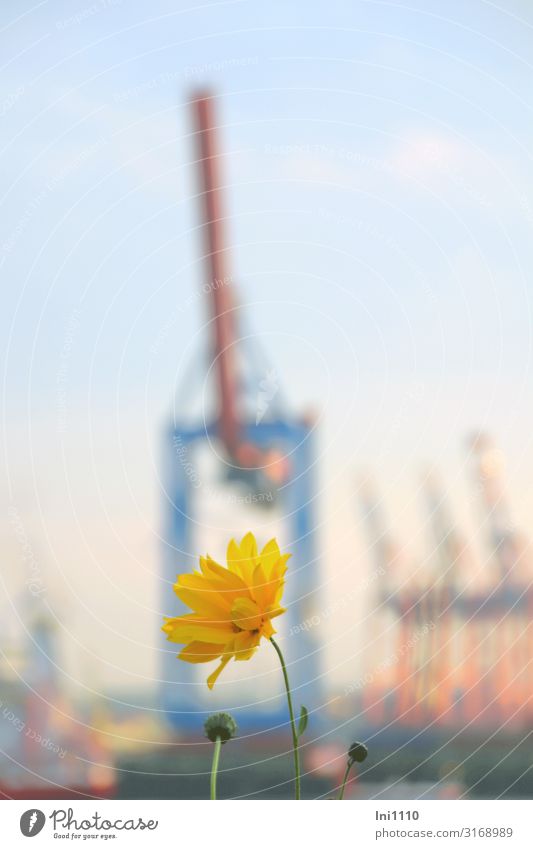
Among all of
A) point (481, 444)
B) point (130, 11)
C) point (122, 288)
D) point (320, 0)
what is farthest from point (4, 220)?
point (481, 444)

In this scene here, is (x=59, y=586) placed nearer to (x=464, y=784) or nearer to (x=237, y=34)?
(x=464, y=784)

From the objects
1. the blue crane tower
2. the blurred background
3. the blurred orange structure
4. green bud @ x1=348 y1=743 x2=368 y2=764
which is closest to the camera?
green bud @ x1=348 y1=743 x2=368 y2=764

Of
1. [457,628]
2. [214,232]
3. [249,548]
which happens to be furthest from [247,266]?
[457,628]

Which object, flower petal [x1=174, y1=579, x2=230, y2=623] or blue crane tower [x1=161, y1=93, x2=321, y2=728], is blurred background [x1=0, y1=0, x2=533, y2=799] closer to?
blue crane tower [x1=161, y1=93, x2=321, y2=728]

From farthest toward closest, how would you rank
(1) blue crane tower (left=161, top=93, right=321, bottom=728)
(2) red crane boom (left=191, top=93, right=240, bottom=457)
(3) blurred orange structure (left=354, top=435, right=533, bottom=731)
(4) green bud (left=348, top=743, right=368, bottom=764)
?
1. (3) blurred orange structure (left=354, top=435, right=533, bottom=731)
2. (1) blue crane tower (left=161, top=93, right=321, bottom=728)
3. (2) red crane boom (left=191, top=93, right=240, bottom=457)
4. (4) green bud (left=348, top=743, right=368, bottom=764)

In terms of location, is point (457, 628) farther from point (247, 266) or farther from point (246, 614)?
point (246, 614)

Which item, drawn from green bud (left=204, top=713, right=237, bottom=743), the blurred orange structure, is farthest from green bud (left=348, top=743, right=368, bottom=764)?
the blurred orange structure
